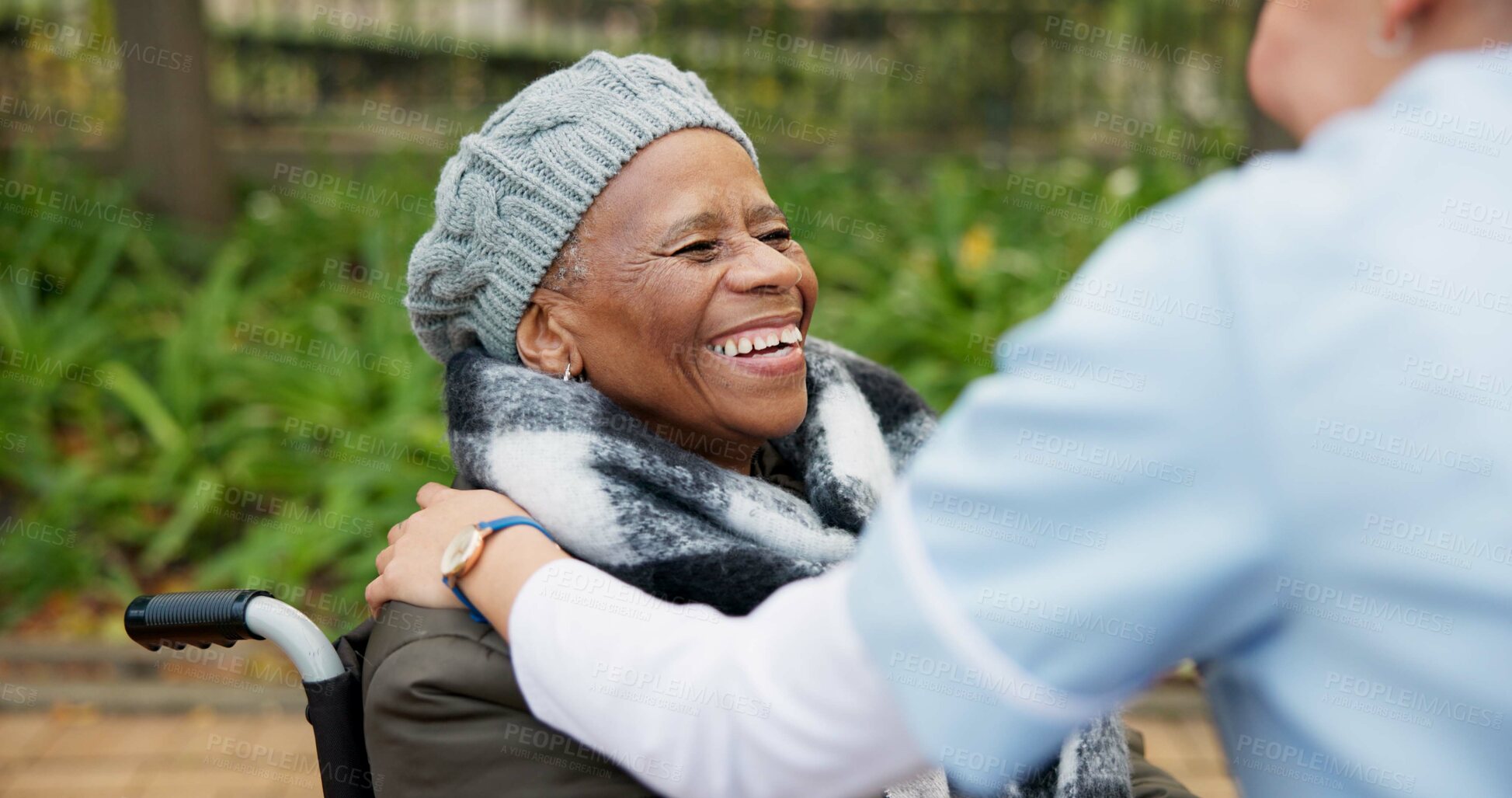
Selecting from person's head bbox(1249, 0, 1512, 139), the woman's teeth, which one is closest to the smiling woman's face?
the woman's teeth

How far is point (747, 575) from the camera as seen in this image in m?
1.68

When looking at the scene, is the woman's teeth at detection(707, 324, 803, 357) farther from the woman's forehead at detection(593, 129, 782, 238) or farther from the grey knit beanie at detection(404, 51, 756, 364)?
the grey knit beanie at detection(404, 51, 756, 364)

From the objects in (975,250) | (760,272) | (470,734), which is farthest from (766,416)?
(975,250)

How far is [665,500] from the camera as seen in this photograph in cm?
175

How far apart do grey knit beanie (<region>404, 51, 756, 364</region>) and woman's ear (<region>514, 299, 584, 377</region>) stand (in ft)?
0.06

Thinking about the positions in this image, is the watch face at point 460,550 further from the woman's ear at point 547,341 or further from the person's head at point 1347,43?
the person's head at point 1347,43

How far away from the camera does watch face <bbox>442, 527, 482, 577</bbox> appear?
4.99 ft

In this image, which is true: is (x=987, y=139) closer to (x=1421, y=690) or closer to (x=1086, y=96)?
(x=1086, y=96)

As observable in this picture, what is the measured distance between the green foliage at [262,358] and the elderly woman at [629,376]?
2.56 meters

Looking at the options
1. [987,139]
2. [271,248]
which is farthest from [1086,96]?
[271,248]

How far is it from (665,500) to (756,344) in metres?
0.31

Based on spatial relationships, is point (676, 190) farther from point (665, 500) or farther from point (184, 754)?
point (184, 754)

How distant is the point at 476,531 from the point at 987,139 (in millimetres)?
8150

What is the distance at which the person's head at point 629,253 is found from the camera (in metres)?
1.90
